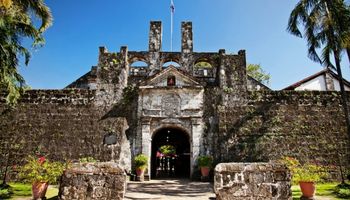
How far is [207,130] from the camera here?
12.9 m

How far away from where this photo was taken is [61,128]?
12.6 m

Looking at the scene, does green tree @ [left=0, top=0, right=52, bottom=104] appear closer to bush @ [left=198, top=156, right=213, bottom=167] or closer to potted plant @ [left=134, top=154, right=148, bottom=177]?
potted plant @ [left=134, top=154, right=148, bottom=177]

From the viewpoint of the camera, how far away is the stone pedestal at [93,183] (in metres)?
4.59

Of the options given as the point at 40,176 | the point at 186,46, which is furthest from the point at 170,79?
the point at 40,176

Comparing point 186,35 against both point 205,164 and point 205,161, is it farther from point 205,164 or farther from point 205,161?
point 205,164

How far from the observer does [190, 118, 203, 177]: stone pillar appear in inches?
490

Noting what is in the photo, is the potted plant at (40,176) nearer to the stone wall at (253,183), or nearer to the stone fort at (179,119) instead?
the stone fort at (179,119)

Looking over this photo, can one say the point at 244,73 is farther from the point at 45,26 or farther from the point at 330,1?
the point at 45,26

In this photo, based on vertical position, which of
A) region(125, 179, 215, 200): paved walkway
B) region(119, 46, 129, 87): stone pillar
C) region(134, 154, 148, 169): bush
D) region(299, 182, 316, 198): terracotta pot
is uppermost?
region(119, 46, 129, 87): stone pillar

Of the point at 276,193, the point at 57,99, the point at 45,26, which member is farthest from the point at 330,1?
the point at 57,99

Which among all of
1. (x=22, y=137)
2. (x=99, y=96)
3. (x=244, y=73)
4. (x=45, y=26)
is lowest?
(x=22, y=137)

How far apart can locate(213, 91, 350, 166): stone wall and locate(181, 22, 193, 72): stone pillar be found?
3.77 m

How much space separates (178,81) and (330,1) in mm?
7591

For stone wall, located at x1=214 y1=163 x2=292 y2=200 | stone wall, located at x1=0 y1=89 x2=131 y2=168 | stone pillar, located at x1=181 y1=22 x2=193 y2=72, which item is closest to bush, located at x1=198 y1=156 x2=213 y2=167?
stone wall, located at x1=0 y1=89 x2=131 y2=168
